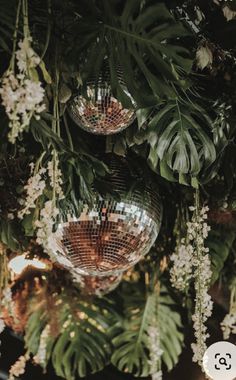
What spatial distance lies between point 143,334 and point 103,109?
2.41m

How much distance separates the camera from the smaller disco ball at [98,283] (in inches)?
163

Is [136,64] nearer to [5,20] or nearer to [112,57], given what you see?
[112,57]

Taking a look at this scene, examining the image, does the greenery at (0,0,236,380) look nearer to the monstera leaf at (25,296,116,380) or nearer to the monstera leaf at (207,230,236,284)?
the monstera leaf at (207,230,236,284)

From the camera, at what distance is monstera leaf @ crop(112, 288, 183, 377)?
472 centimetres

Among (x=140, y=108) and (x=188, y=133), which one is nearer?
(x=140, y=108)

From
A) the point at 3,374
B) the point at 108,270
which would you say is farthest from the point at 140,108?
the point at 3,374

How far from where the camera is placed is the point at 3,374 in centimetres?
483

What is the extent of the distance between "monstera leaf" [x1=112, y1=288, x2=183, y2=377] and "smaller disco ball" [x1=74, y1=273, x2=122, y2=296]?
425mm

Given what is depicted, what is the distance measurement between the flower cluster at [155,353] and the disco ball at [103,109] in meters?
1.83

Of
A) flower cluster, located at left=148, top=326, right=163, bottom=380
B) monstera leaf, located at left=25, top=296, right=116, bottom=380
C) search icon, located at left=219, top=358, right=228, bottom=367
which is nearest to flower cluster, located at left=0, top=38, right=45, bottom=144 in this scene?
search icon, located at left=219, top=358, right=228, bottom=367

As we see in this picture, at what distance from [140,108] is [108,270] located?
0.79m

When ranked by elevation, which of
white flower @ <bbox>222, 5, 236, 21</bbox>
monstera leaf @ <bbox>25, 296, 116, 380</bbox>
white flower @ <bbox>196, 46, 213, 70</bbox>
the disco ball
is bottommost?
monstera leaf @ <bbox>25, 296, 116, 380</bbox>

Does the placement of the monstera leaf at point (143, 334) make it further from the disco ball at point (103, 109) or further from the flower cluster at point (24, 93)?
the flower cluster at point (24, 93)

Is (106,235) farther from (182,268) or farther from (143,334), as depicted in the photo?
(143,334)
